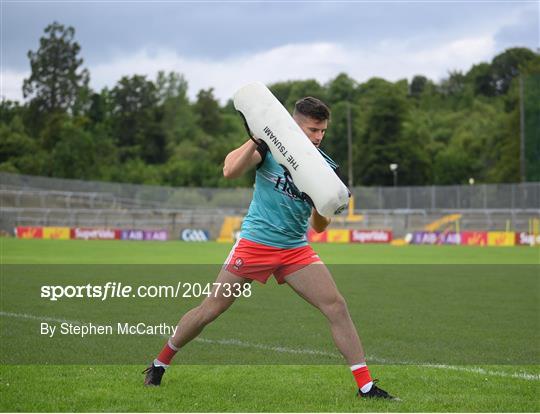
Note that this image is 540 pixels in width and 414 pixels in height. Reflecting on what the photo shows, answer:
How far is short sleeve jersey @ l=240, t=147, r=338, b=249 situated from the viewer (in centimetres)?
685

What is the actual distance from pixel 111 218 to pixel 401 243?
20281 mm

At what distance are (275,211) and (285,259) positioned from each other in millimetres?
405

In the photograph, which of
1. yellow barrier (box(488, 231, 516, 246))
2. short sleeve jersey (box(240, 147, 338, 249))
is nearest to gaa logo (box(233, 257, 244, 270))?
short sleeve jersey (box(240, 147, 338, 249))

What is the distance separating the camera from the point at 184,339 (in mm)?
7242

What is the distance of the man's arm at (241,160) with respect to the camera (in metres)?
6.45

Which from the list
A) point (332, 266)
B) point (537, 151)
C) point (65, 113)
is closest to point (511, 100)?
point (537, 151)

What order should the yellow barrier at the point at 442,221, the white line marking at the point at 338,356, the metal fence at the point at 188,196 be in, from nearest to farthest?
the white line marking at the point at 338,356 → the yellow barrier at the point at 442,221 → the metal fence at the point at 188,196

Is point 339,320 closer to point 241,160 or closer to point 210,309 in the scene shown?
point 210,309

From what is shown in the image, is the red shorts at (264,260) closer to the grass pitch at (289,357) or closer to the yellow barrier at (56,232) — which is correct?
the grass pitch at (289,357)

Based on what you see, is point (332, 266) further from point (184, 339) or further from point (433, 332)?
point (184, 339)

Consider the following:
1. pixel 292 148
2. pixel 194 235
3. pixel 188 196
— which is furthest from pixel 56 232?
pixel 292 148

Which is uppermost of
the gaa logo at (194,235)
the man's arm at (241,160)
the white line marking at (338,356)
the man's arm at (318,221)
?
the man's arm at (241,160)

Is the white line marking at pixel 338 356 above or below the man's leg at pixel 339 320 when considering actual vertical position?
below

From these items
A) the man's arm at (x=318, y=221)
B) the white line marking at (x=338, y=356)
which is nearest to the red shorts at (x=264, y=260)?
the man's arm at (x=318, y=221)
